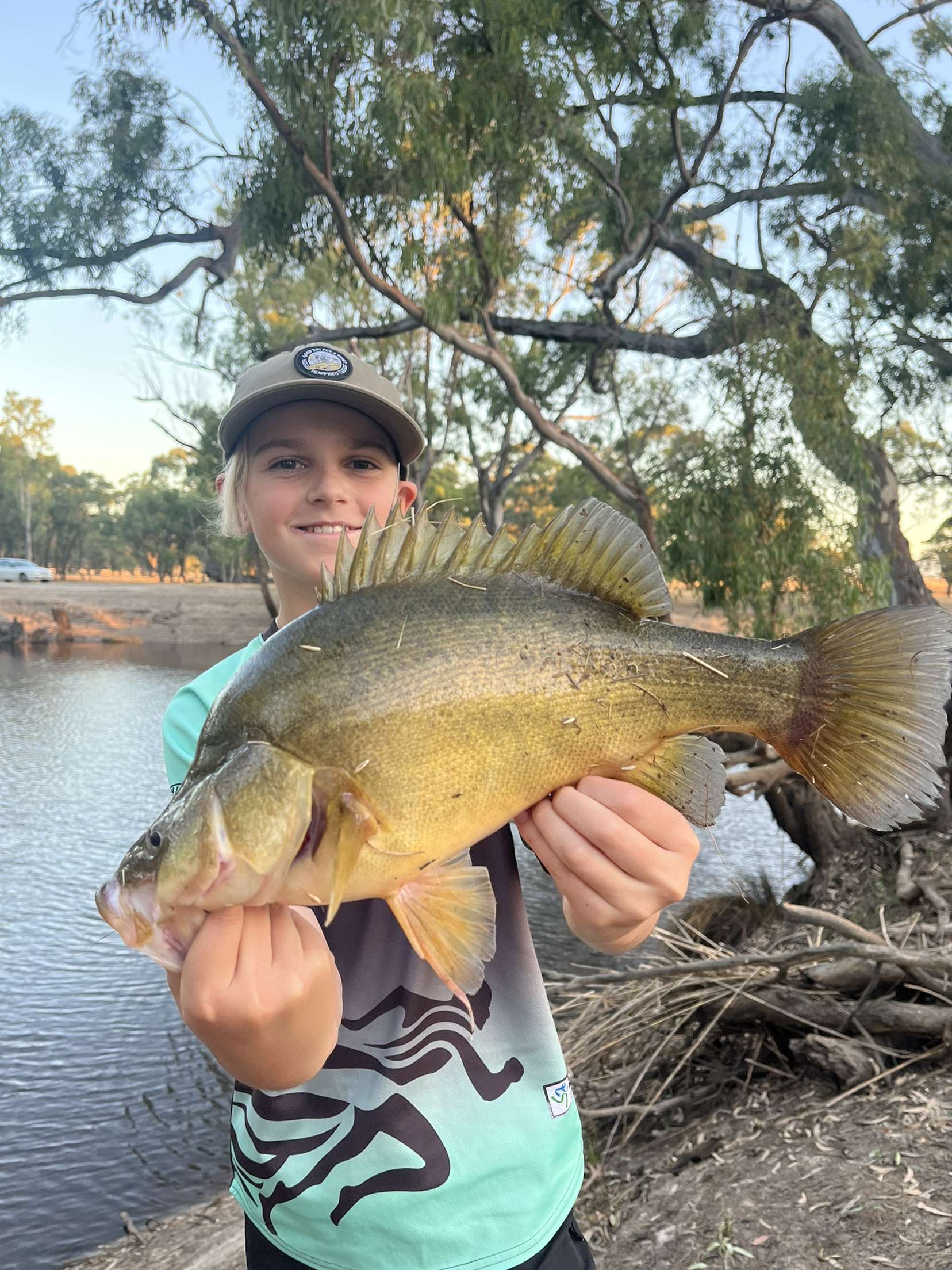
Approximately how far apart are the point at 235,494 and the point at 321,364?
0.51 meters

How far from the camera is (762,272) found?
39.4 feet

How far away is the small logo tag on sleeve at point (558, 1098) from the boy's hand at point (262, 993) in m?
0.67

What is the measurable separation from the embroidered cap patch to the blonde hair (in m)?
0.27

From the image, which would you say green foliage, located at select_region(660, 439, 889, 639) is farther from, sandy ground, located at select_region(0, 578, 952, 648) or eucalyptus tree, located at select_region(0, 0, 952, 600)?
sandy ground, located at select_region(0, 578, 952, 648)

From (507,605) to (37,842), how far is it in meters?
11.5

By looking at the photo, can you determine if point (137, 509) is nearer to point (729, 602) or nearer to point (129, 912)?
point (729, 602)

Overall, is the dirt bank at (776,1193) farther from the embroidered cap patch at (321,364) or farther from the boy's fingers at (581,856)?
the embroidered cap patch at (321,364)

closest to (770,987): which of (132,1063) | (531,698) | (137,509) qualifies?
(531,698)

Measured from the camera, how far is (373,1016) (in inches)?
82.9

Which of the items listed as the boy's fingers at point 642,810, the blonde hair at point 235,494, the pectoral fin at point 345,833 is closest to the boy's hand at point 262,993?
the pectoral fin at point 345,833

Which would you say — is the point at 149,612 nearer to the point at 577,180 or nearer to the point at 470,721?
the point at 577,180

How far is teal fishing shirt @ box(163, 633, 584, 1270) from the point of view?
192 cm

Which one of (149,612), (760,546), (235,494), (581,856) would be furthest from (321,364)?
(149,612)

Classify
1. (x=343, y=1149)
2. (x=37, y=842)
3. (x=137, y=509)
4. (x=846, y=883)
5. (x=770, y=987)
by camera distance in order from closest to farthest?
(x=343, y=1149)
(x=770, y=987)
(x=846, y=883)
(x=37, y=842)
(x=137, y=509)
